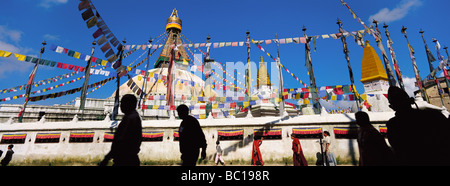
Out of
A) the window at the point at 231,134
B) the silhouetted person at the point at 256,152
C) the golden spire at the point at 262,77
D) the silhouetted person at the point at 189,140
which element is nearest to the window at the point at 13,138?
the window at the point at 231,134

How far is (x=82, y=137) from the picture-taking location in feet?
36.6

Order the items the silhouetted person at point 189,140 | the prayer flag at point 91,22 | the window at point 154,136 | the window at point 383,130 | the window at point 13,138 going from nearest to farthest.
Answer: the silhouetted person at point 189,140
the prayer flag at point 91,22
the window at point 383,130
the window at point 154,136
the window at point 13,138

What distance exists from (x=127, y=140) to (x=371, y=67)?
89.2 feet

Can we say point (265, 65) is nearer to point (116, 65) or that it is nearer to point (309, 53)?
point (309, 53)

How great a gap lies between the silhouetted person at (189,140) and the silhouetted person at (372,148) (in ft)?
7.93

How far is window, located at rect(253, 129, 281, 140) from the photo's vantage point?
10117mm

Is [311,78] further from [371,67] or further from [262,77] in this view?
[371,67]

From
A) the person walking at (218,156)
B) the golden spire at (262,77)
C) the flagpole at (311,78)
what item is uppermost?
the golden spire at (262,77)

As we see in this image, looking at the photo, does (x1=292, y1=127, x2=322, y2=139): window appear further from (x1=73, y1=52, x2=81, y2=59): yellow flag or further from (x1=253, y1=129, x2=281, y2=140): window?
(x1=73, y1=52, x2=81, y2=59): yellow flag

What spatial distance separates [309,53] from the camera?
12.2m

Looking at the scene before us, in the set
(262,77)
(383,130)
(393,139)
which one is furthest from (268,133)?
(262,77)

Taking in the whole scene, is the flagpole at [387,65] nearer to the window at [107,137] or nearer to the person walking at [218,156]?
the person walking at [218,156]

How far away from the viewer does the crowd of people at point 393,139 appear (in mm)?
1950

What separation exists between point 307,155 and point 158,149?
757cm
